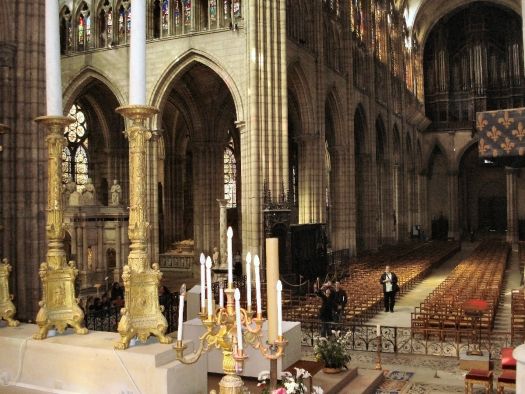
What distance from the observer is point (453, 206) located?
48.5 metres

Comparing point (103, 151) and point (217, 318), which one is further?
point (103, 151)

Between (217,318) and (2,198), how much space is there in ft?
27.0

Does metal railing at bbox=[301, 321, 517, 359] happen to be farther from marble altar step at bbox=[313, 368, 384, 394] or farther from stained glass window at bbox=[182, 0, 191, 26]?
stained glass window at bbox=[182, 0, 191, 26]

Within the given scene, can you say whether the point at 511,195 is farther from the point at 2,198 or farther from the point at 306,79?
the point at 2,198

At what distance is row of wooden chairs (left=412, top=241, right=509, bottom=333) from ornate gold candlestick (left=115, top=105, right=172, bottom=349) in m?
7.11

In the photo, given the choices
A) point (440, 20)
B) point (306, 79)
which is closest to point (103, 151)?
point (306, 79)

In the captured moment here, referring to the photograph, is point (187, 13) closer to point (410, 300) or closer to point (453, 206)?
point (410, 300)

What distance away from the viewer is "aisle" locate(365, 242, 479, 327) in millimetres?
15016

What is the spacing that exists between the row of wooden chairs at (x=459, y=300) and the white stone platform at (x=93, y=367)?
716cm

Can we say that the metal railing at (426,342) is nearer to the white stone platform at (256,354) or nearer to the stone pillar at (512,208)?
the white stone platform at (256,354)

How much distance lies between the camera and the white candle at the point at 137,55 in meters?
5.88

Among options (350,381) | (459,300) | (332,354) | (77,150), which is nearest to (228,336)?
(332,354)

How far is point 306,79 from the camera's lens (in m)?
25.6

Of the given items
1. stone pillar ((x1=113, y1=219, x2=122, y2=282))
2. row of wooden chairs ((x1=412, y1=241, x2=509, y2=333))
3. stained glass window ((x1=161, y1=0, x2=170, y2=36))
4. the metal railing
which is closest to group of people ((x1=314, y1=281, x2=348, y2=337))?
the metal railing
